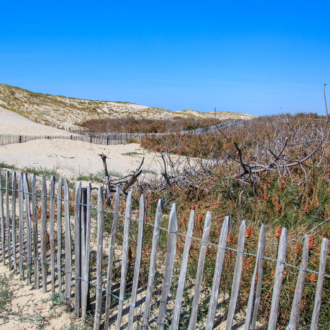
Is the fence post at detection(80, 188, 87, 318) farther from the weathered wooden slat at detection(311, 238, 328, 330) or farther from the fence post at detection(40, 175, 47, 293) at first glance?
the weathered wooden slat at detection(311, 238, 328, 330)

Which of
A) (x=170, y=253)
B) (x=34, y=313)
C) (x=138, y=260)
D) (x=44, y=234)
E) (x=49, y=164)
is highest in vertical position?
(x=170, y=253)

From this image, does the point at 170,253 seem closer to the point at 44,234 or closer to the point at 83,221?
the point at 83,221

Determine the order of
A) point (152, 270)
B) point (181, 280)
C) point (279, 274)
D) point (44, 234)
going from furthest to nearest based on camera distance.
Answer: point (44, 234)
point (152, 270)
point (181, 280)
point (279, 274)

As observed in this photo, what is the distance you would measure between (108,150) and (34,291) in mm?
10057

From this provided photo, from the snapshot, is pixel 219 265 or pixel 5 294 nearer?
pixel 219 265

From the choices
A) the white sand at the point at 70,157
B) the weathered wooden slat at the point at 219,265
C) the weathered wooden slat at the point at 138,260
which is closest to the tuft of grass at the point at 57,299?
the weathered wooden slat at the point at 138,260

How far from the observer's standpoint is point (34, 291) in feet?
9.45

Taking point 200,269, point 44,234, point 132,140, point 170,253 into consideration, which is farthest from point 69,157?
point 200,269

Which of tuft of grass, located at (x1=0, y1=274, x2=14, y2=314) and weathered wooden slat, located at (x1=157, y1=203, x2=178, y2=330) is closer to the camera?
weathered wooden slat, located at (x1=157, y1=203, x2=178, y2=330)

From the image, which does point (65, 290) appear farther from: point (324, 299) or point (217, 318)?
point (324, 299)

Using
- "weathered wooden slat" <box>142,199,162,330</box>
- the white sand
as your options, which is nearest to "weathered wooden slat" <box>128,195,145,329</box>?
"weathered wooden slat" <box>142,199,162,330</box>

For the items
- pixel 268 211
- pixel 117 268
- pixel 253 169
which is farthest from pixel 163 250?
pixel 253 169

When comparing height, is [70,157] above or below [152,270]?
below

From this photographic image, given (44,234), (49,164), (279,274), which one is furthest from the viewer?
(49,164)
